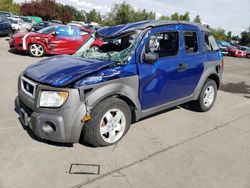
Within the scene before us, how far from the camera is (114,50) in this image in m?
3.90

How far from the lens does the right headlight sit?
2.99 metres

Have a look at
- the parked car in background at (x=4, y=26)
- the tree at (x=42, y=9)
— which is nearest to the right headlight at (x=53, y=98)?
the parked car in background at (x=4, y=26)

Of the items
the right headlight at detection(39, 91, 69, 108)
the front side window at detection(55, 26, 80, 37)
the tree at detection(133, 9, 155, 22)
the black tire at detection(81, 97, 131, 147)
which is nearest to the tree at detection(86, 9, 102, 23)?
the tree at detection(133, 9, 155, 22)

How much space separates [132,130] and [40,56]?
784 centimetres

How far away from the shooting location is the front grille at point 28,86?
10.5ft

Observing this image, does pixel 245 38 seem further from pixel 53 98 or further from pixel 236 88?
pixel 53 98

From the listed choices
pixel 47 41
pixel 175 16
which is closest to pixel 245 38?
pixel 175 16

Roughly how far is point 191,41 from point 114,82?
2.05 meters

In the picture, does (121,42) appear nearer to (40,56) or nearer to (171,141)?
(171,141)

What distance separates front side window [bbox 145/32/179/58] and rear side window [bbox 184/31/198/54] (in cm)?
25

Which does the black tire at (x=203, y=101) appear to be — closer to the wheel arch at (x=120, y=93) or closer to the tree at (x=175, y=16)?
the wheel arch at (x=120, y=93)

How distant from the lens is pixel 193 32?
181 inches

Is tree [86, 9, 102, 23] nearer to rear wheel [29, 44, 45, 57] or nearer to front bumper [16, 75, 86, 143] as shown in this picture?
rear wheel [29, 44, 45, 57]

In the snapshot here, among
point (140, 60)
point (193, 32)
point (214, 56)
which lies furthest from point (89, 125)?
point (214, 56)
